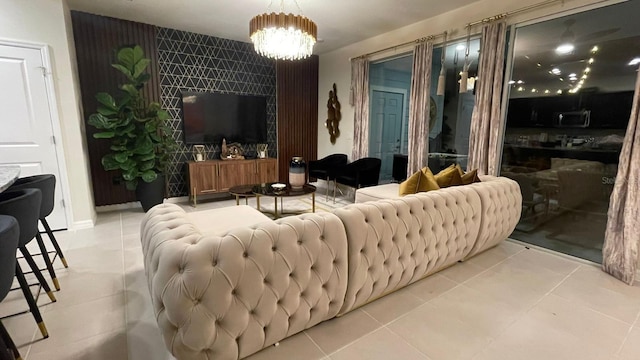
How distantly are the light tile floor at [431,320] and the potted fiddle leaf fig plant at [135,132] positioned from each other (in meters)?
1.67

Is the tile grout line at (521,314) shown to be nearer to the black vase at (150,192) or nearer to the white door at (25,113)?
the black vase at (150,192)

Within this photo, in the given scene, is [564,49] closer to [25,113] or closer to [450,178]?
[450,178]

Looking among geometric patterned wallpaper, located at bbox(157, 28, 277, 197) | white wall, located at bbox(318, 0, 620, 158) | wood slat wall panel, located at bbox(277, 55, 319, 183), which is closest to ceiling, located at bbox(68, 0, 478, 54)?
white wall, located at bbox(318, 0, 620, 158)

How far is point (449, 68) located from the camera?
13.4ft

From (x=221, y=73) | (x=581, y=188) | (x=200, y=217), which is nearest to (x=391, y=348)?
(x=200, y=217)

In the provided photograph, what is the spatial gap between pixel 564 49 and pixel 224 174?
4.88 metres

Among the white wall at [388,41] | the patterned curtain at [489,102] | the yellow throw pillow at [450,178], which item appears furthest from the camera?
the patterned curtain at [489,102]

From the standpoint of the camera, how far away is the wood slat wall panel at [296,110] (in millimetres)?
5980

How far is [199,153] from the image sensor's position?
512 cm

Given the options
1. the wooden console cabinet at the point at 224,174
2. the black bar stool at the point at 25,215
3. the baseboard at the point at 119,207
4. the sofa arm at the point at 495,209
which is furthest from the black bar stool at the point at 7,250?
the baseboard at the point at 119,207

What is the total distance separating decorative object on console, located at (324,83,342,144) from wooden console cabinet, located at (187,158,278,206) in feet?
4.41

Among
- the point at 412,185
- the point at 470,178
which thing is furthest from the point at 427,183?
the point at 470,178

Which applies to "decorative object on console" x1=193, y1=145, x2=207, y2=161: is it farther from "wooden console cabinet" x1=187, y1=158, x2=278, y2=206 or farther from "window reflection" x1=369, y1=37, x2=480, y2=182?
"window reflection" x1=369, y1=37, x2=480, y2=182

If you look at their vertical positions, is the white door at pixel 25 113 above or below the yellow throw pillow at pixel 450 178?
above
